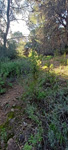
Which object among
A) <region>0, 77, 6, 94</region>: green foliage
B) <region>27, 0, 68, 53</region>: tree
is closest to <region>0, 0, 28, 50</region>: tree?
<region>27, 0, 68, 53</region>: tree

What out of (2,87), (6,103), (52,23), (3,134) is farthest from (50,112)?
(52,23)

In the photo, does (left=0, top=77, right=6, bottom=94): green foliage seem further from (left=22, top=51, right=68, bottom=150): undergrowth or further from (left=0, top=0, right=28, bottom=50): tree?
(left=0, top=0, right=28, bottom=50): tree

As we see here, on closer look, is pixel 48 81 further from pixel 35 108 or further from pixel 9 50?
pixel 9 50

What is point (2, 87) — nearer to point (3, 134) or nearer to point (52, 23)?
point (3, 134)

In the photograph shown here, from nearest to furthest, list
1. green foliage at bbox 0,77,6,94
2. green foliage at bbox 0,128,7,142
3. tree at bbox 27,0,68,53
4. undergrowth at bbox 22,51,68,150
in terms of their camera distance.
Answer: undergrowth at bbox 22,51,68,150 → green foliage at bbox 0,128,7,142 → green foliage at bbox 0,77,6,94 → tree at bbox 27,0,68,53

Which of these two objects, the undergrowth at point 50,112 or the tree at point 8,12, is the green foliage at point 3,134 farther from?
the tree at point 8,12

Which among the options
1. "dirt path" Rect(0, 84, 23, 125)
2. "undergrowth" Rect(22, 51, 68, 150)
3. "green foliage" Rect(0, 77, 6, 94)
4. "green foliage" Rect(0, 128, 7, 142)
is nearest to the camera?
"undergrowth" Rect(22, 51, 68, 150)

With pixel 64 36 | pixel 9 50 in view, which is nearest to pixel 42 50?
pixel 64 36

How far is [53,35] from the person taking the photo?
7.45 m

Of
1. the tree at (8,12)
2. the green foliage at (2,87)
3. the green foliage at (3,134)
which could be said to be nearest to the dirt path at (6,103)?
the green foliage at (2,87)

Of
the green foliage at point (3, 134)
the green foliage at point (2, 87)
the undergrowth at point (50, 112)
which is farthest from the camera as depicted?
the green foliage at point (2, 87)

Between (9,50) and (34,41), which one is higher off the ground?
(34,41)

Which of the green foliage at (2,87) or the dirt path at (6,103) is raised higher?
the green foliage at (2,87)

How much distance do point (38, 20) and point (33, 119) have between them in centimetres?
843
